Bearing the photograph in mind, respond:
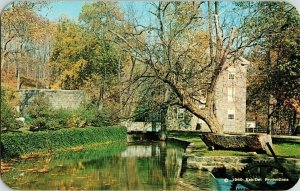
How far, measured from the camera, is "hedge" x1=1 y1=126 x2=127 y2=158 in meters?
5.39

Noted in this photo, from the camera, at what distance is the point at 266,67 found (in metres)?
5.87

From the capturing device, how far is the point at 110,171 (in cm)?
554

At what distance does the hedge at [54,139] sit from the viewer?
5.39 m

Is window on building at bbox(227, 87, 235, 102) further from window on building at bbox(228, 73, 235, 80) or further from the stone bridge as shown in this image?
the stone bridge

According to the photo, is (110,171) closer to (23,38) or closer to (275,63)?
(23,38)

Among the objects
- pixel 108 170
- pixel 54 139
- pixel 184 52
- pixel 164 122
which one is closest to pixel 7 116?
pixel 54 139

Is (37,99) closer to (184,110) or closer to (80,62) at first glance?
(80,62)

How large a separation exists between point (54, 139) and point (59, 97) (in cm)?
43

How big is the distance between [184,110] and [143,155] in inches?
26.2

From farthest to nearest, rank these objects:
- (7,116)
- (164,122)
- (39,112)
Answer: (164,122)
(39,112)
(7,116)

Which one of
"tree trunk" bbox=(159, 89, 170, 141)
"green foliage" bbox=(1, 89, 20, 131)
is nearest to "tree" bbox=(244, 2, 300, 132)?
"tree trunk" bbox=(159, 89, 170, 141)

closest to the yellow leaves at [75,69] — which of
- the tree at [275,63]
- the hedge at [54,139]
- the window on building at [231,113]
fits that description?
the hedge at [54,139]

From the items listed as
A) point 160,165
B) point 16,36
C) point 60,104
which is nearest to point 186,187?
point 160,165

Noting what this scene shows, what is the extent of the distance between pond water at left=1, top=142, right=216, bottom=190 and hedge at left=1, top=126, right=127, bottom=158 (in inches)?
4.0
